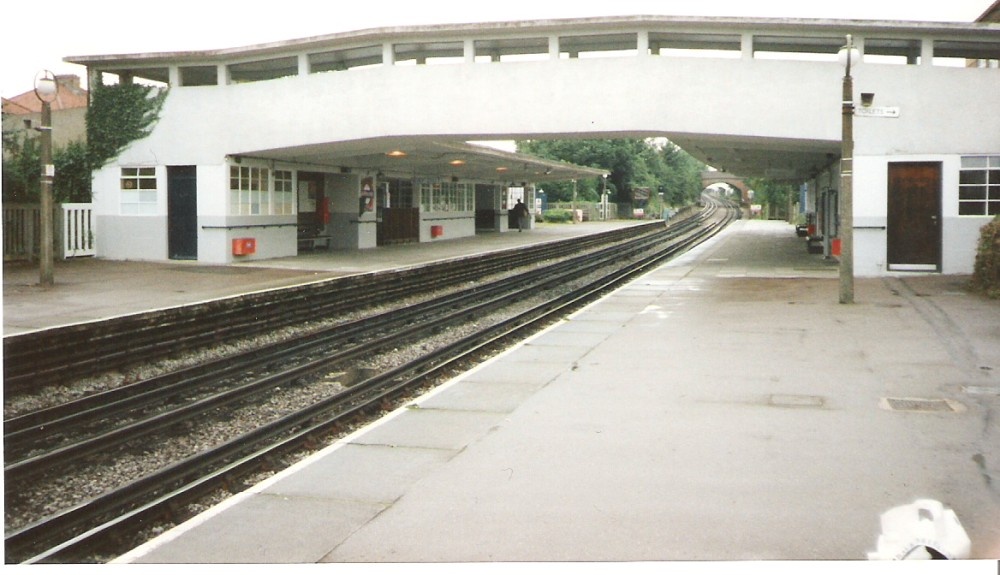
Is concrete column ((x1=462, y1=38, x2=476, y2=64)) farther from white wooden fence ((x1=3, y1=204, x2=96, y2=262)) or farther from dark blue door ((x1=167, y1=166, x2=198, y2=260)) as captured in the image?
white wooden fence ((x1=3, y1=204, x2=96, y2=262))

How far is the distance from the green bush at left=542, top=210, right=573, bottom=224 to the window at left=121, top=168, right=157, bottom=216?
4144 cm

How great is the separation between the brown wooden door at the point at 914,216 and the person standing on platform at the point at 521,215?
100ft

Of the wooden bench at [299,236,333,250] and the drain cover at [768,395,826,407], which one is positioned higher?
the wooden bench at [299,236,333,250]

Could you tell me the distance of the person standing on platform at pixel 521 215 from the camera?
157ft

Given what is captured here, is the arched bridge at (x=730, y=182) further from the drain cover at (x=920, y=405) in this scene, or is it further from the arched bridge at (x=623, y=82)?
the drain cover at (x=920, y=405)

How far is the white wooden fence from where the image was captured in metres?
16.5

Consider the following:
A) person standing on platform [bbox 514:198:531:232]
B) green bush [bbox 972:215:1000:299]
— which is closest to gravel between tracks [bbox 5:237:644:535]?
green bush [bbox 972:215:1000:299]

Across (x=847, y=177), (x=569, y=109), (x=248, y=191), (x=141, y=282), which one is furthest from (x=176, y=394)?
(x=248, y=191)

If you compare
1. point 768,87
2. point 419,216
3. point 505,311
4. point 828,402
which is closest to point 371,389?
point 828,402

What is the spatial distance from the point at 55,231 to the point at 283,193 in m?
6.37

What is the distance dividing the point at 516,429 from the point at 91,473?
3.18m

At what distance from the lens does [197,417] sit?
26.9 feet

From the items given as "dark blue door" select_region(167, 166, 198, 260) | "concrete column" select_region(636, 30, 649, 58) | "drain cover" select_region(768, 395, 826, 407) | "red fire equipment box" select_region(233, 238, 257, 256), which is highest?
"concrete column" select_region(636, 30, 649, 58)

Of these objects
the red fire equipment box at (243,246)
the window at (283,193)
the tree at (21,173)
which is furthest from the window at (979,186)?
the tree at (21,173)
